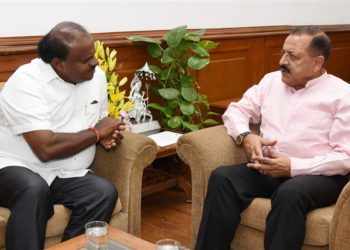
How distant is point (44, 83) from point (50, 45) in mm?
172

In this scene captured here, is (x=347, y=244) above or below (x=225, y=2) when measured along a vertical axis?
below

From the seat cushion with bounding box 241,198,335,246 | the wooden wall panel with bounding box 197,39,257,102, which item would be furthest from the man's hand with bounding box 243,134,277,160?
the wooden wall panel with bounding box 197,39,257,102

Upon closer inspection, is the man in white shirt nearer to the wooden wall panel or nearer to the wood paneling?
the wood paneling

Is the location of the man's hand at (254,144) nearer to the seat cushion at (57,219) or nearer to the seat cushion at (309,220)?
the seat cushion at (309,220)

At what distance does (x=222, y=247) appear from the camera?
2244 mm

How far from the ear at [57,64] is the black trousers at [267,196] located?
841 mm

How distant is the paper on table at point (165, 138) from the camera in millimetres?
3018

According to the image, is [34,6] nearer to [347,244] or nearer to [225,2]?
[225,2]

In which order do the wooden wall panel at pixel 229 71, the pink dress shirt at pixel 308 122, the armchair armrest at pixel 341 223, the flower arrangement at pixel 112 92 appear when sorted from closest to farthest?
the armchair armrest at pixel 341 223 < the pink dress shirt at pixel 308 122 < the flower arrangement at pixel 112 92 < the wooden wall panel at pixel 229 71

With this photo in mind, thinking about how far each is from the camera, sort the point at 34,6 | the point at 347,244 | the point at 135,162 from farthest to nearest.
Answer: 1. the point at 34,6
2. the point at 135,162
3. the point at 347,244

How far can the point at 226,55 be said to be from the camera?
13.8 feet

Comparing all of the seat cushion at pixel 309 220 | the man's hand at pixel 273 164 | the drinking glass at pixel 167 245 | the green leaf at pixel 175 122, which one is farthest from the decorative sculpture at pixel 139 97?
the drinking glass at pixel 167 245

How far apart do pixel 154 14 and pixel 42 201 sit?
1.97 metres

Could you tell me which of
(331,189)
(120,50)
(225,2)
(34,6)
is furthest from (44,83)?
(225,2)
